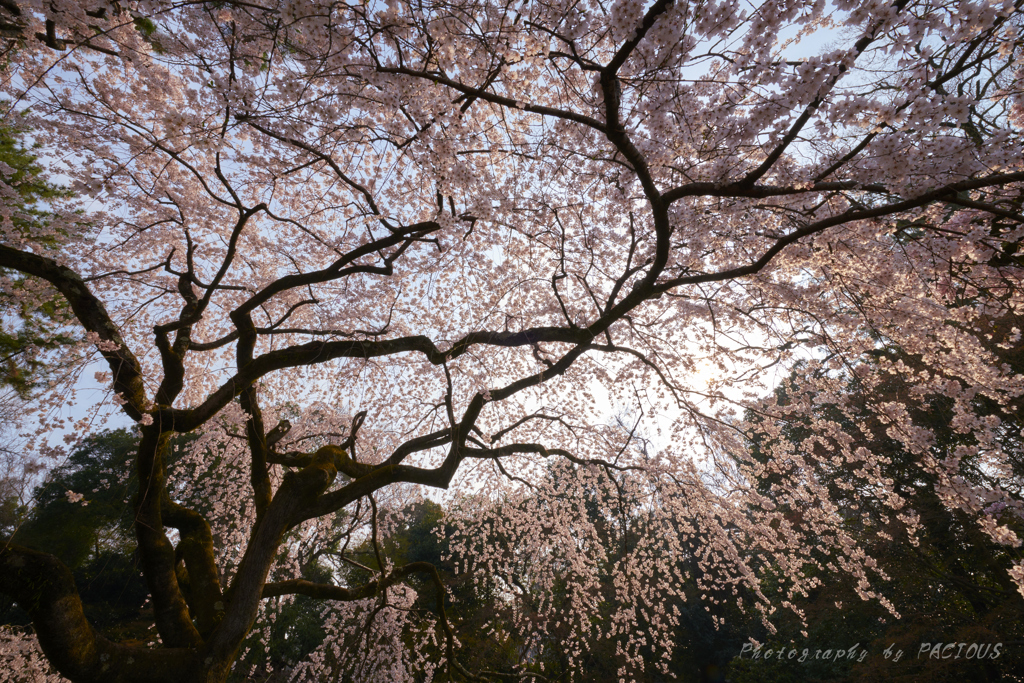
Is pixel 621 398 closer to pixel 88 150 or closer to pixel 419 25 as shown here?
pixel 419 25

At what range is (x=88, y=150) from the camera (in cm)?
432

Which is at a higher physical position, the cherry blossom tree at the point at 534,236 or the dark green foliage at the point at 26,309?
the dark green foliage at the point at 26,309

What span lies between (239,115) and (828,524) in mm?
6839

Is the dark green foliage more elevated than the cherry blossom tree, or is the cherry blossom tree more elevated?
the dark green foliage

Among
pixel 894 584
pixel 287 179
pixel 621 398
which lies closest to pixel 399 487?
pixel 621 398

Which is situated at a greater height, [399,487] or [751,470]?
[399,487]

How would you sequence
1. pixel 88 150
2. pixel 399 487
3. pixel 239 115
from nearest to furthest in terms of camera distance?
pixel 239 115 → pixel 88 150 → pixel 399 487

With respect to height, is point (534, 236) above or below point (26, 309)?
below

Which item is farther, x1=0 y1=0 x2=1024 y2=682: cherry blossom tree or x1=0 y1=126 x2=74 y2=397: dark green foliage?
x1=0 y1=126 x2=74 y2=397: dark green foliage

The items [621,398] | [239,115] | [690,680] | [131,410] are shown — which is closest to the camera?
[239,115]

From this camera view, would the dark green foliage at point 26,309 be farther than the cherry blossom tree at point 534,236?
Yes

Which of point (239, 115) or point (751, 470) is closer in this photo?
point (239, 115)

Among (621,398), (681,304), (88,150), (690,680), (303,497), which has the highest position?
(88,150)

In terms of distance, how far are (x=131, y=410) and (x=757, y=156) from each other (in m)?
6.32
